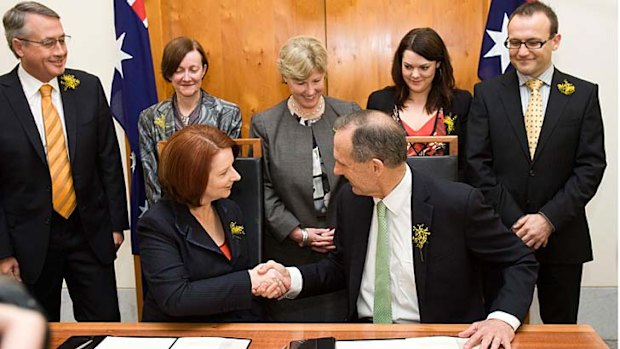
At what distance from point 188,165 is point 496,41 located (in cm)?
198

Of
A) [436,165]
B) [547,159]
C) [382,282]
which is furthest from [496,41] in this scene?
[382,282]

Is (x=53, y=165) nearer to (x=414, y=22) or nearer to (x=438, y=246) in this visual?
(x=438, y=246)

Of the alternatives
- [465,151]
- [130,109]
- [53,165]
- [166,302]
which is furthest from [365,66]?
[166,302]

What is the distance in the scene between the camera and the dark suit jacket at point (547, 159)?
101 inches

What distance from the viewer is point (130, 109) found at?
3514 millimetres

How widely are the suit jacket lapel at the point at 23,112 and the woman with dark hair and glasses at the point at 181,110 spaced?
1.67ft

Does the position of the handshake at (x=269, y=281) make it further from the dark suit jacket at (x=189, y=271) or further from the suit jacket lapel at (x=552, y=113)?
the suit jacket lapel at (x=552, y=113)

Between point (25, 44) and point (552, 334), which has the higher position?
point (25, 44)

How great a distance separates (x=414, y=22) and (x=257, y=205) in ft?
5.50

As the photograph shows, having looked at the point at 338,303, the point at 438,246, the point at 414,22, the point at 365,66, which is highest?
the point at 414,22

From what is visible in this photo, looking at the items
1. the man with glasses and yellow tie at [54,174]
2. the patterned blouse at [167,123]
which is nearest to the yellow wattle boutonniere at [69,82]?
the man with glasses and yellow tie at [54,174]

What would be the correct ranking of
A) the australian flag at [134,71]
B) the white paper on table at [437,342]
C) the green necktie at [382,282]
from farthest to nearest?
the australian flag at [134,71] → the green necktie at [382,282] → the white paper on table at [437,342]

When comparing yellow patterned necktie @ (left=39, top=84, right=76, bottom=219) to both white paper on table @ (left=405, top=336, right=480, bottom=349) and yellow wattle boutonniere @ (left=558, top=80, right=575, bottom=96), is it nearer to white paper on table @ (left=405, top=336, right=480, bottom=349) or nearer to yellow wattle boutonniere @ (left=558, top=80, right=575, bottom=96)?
white paper on table @ (left=405, top=336, right=480, bottom=349)

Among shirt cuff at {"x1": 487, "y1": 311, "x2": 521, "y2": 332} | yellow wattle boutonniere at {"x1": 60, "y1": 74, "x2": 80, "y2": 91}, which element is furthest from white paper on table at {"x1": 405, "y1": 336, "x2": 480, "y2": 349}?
yellow wattle boutonniere at {"x1": 60, "y1": 74, "x2": 80, "y2": 91}
